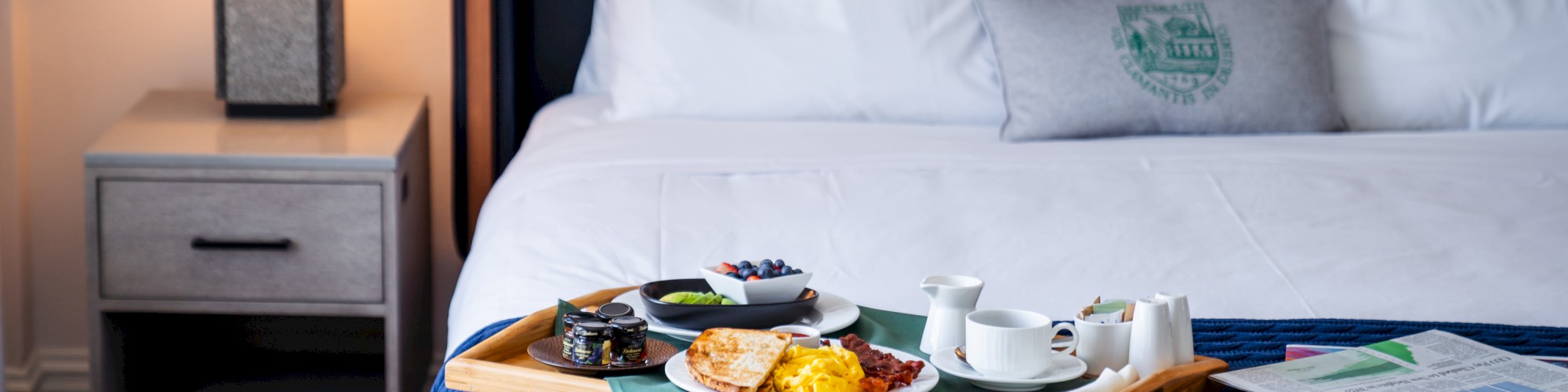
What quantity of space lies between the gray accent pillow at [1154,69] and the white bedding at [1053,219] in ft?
0.15

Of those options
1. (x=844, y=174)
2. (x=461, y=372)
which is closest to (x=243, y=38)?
(x=844, y=174)

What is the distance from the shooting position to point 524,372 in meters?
0.74

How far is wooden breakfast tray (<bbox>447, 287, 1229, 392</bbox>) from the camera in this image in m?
0.73

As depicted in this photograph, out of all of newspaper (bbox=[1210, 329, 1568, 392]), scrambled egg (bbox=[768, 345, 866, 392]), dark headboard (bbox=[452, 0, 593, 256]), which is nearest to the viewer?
scrambled egg (bbox=[768, 345, 866, 392])

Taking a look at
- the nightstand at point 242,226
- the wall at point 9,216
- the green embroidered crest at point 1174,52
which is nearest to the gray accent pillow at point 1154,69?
the green embroidered crest at point 1174,52

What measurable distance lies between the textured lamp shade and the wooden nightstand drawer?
26 cm

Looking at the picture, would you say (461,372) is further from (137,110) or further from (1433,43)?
(1433,43)

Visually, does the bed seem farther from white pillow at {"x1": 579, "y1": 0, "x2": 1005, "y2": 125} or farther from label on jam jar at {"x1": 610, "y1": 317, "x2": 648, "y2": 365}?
label on jam jar at {"x1": 610, "y1": 317, "x2": 648, "y2": 365}

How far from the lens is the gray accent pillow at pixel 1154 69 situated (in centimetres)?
176

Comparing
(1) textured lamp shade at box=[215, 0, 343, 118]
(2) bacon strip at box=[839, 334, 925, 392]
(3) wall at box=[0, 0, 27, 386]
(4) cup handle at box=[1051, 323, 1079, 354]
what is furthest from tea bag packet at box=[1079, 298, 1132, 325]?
(3) wall at box=[0, 0, 27, 386]

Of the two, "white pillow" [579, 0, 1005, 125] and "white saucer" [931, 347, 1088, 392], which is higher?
"white pillow" [579, 0, 1005, 125]

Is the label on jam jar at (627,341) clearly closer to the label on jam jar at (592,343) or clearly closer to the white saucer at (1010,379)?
the label on jam jar at (592,343)

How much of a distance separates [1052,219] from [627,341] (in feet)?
2.19

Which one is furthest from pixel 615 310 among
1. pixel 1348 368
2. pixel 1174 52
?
pixel 1174 52
